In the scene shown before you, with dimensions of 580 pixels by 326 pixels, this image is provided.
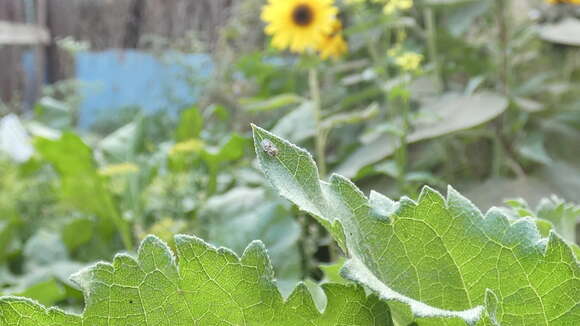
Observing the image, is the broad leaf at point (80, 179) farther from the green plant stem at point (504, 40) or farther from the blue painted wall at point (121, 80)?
the blue painted wall at point (121, 80)

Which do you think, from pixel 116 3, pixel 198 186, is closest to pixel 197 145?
pixel 198 186

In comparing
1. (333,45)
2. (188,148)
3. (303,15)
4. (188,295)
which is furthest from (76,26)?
(188,295)

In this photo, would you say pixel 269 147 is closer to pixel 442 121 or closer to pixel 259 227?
pixel 259 227

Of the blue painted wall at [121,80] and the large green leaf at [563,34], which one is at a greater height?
the large green leaf at [563,34]

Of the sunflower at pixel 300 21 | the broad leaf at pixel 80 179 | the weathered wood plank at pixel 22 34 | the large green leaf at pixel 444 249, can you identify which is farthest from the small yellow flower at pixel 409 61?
the weathered wood plank at pixel 22 34

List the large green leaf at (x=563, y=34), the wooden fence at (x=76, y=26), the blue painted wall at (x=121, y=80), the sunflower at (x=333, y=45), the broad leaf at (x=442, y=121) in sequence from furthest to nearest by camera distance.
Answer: the wooden fence at (x=76, y=26), the blue painted wall at (x=121, y=80), the sunflower at (x=333, y=45), the large green leaf at (x=563, y=34), the broad leaf at (x=442, y=121)

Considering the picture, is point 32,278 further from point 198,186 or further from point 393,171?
point 393,171
